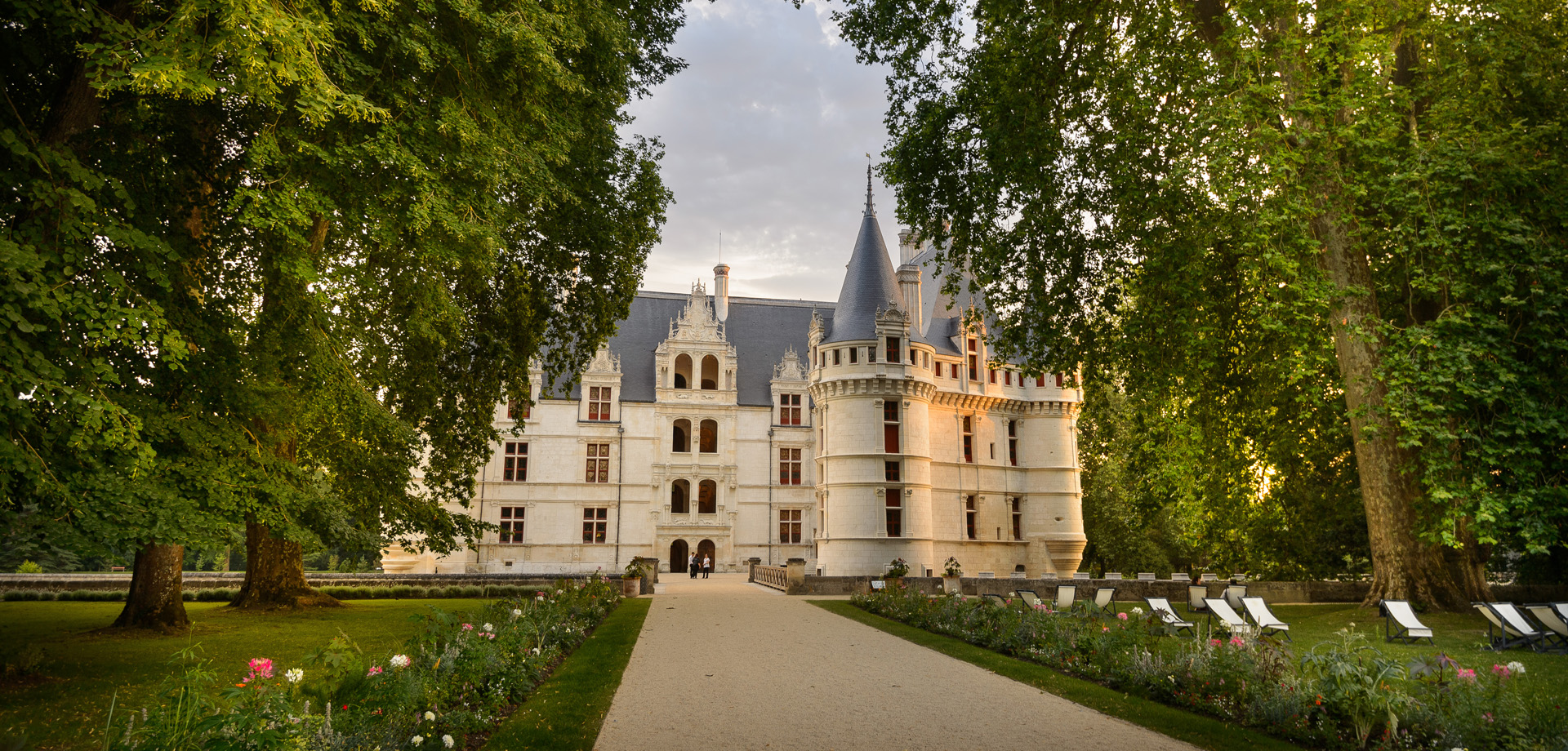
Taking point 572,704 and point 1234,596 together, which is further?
point 1234,596

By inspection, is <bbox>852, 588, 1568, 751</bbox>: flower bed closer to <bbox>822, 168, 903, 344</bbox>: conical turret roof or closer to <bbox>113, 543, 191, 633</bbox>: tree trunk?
<bbox>113, 543, 191, 633</bbox>: tree trunk

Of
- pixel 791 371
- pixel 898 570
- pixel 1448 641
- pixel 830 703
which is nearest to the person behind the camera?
pixel 830 703

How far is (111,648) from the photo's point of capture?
1180 cm

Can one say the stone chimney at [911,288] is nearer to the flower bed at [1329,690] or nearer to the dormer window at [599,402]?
the dormer window at [599,402]

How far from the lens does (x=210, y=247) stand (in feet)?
29.6

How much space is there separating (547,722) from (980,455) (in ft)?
100

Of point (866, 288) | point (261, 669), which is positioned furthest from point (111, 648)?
point (866, 288)

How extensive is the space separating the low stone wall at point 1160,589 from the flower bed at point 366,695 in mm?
11601

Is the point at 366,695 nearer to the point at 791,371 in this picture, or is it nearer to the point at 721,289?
the point at 791,371

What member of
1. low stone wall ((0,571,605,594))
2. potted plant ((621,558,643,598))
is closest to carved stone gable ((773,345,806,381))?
low stone wall ((0,571,605,594))

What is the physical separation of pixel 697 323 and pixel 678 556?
1154 cm

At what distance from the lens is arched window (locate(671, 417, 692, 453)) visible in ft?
135

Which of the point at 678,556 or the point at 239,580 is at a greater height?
the point at 678,556

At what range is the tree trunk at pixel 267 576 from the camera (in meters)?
17.8
